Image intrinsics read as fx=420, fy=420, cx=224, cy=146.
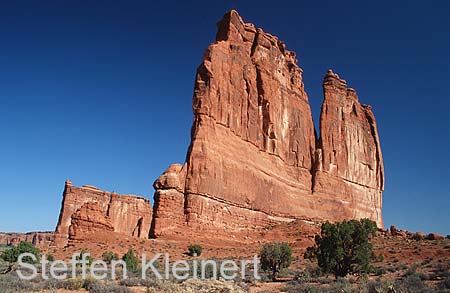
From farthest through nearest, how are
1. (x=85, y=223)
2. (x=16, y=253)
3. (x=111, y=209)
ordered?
(x=111, y=209), (x=85, y=223), (x=16, y=253)

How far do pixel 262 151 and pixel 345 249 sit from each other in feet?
120

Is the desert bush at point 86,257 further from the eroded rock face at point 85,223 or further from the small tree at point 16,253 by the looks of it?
the eroded rock face at point 85,223

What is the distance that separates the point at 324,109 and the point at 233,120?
26.1 m

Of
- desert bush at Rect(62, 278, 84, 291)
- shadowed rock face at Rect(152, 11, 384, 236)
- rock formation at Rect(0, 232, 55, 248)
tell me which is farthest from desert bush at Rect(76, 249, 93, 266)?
rock formation at Rect(0, 232, 55, 248)

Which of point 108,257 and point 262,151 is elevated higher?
point 262,151

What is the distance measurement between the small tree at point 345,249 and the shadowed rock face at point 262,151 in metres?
21.0

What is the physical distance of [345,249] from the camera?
20.0m

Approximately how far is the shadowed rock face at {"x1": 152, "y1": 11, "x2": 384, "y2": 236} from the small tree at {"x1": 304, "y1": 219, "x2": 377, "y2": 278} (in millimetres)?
20960

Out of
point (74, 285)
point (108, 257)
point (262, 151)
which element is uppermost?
point (262, 151)

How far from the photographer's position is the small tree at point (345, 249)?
63.6ft

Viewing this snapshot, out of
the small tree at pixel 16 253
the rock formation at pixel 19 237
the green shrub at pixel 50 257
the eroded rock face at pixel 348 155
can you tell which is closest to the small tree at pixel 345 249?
the small tree at pixel 16 253

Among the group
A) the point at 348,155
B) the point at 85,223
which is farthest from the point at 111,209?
the point at 348,155

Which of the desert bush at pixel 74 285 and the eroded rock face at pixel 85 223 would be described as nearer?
the desert bush at pixel 74 285

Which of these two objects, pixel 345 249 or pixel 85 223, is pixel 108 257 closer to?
pixel 85 223
